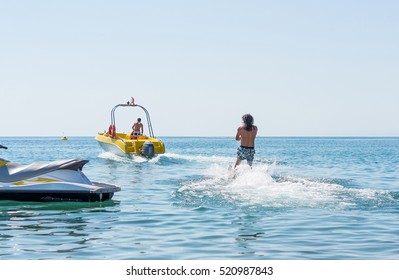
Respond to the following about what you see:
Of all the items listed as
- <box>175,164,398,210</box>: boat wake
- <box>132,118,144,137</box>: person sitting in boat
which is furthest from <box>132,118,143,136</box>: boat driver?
<box>175,164,398,210</box>: boat wake

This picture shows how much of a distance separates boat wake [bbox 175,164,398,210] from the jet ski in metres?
2.23

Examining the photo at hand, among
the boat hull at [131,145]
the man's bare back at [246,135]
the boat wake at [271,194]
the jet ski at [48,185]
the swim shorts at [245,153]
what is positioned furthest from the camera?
the boat hull at [131,145]

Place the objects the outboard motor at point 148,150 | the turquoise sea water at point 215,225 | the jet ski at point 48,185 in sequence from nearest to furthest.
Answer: the turquoise sea water at point 215,225, the jet ski at point 48,185, the outboard motor at point 148,150

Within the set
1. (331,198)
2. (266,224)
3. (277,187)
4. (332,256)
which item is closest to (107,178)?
(277,187)

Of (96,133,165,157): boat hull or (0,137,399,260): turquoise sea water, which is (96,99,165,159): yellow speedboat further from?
(0,137,399,260): turquoise sea water

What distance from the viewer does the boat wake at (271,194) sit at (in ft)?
41.4

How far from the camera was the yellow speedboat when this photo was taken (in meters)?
30.8

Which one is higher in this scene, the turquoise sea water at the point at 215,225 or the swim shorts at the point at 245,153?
the swim shorts at the point at 245,153

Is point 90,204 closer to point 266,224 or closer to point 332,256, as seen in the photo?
point 266,224

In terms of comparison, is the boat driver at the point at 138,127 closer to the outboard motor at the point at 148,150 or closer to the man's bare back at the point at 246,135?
the outboard motor at the point at 148,150

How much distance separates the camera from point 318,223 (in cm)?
1036

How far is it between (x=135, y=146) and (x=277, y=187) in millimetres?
16994

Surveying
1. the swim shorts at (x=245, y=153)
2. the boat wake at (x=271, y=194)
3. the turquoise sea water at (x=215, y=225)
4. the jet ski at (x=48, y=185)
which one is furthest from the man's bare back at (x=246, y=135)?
the jet ski at (x=48, y=185)

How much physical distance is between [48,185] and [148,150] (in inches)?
691
